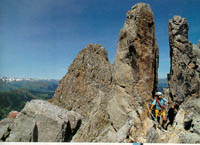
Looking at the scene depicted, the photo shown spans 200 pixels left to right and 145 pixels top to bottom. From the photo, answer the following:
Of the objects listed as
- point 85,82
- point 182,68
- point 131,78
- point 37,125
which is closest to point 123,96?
point 131,78

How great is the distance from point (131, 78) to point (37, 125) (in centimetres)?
536

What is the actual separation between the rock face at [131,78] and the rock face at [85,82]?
6.37ft

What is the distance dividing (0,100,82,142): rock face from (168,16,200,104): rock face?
33.2ft

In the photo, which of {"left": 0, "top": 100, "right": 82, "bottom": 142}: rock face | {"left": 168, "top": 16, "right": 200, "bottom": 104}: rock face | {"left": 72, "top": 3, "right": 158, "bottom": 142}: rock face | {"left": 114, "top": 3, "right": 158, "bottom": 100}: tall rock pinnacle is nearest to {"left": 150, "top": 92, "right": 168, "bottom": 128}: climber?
{"left": 72, "top": 3, "right": 158, "bottom": 142}: rock face

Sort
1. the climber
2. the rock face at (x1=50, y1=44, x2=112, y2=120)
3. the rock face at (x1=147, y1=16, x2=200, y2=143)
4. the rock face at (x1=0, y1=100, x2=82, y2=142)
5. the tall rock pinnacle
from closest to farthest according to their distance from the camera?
the rock face at (x1=0, y1=100, x2=82, y2=142), the climber, the tall rock pinnacle, the rock face at (x1=50, y1=44, x2=112, y2=120), the rock face at (x1=147, y1=16, x2=200, y2=143)

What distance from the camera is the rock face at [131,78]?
29.6ft

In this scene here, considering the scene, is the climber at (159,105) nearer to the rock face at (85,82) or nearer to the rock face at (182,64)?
the rock face at (85,82)

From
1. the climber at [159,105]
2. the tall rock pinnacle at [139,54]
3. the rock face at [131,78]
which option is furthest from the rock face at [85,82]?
the climber at [159,105]

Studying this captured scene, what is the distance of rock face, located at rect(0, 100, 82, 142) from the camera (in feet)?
19.7

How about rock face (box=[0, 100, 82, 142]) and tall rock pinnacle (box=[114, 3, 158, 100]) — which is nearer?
rock face (box=[0, 100, 82, 142])

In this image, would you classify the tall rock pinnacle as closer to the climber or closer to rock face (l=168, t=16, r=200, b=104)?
the climber

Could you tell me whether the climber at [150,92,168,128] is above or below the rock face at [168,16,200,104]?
below

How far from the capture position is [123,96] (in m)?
9.73

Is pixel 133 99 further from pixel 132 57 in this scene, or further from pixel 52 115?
pixel 52 115
